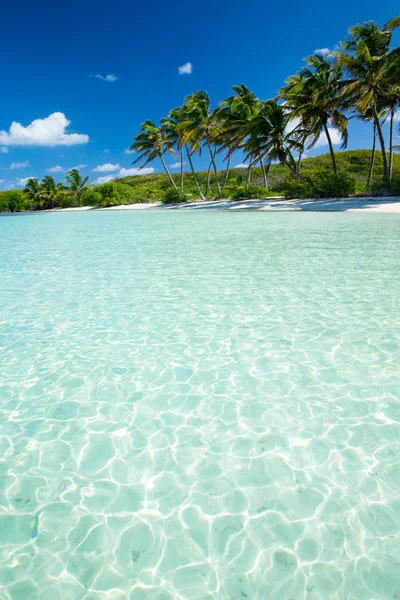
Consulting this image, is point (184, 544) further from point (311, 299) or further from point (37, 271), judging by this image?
point (37, 271)

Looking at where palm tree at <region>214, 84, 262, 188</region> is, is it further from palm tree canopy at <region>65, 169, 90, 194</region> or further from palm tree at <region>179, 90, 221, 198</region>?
palm tree canopy at <region>65, 169, 90, 194</region>

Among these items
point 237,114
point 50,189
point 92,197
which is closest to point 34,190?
point 50,189

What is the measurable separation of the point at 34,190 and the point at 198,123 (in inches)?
1132

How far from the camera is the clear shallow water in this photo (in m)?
1.70

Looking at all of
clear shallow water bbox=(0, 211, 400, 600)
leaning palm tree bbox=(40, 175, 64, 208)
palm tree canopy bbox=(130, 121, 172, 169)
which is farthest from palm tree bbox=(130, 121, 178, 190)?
clear shallow water bbox=(0, 211, 400, 600)

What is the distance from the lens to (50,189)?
4728cm

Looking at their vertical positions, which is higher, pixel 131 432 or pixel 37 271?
pixel 37 271

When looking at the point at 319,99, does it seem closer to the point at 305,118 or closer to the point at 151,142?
the point at 305,118

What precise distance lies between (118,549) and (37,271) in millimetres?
6823

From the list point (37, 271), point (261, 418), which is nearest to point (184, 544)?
point (261, 418)

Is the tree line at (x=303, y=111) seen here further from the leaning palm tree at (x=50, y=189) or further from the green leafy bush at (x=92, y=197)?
the leaning palm tree at (x=50, y=189)

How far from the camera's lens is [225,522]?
6.29ft

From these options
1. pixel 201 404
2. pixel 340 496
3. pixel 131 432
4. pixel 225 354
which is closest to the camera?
pixel 340 496

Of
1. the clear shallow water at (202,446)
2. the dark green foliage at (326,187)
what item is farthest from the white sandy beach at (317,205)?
the clear shallow water at (202,446)
